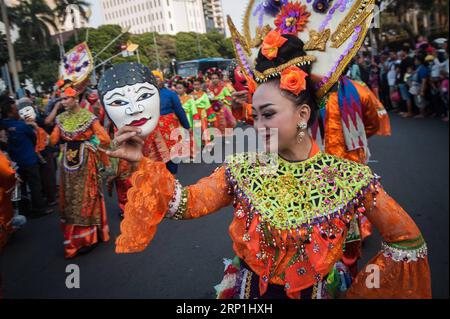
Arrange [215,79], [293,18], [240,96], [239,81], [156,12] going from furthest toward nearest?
1. [215,79]
2. [156,12]
3. [239,81]
4. [240,96]
5. [293,18]

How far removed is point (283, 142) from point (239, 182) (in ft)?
0.78

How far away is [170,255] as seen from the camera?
360 centimetres

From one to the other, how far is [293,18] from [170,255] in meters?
2.61

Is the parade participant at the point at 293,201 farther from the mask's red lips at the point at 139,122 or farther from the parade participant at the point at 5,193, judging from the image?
the parade participant at the point at 5,193

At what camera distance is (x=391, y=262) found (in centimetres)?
138

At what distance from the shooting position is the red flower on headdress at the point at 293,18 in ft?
5.17

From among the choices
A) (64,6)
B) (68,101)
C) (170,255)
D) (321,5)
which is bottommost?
(170,255)

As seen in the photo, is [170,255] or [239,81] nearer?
[239,81]

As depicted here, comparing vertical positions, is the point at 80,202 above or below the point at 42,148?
below

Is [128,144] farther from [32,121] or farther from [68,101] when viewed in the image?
[32,121]

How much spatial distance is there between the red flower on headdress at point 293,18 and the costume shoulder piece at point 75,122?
283 centimetres

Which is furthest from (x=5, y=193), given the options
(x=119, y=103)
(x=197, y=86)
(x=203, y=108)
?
(x=197, y=86)

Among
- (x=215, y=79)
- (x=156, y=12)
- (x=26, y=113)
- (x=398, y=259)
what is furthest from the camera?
(x=215, y=79)

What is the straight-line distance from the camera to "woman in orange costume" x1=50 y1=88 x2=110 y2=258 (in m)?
3.92
